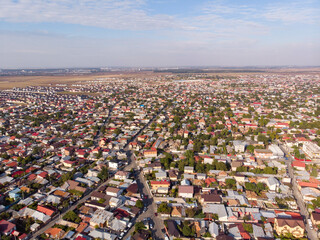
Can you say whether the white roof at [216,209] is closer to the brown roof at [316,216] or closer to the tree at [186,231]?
the tree at [186,231]

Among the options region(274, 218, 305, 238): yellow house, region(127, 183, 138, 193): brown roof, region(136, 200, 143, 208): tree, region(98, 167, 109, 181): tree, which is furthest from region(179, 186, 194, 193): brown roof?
region(98, 167, 109, 181): tree

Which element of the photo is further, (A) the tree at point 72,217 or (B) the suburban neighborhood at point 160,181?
(A) the tree at point 72,217

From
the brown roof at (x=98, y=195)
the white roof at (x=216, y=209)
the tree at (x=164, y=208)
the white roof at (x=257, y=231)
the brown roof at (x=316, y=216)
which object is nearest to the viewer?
the white roof at (x=257, y=231)

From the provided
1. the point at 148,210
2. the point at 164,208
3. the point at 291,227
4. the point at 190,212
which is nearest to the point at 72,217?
the point at 148,210

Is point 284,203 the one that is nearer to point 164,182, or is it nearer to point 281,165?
point 281,165

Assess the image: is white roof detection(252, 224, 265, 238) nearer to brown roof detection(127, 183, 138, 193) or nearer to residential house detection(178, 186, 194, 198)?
residential house detection(178, 186, 194, 198)

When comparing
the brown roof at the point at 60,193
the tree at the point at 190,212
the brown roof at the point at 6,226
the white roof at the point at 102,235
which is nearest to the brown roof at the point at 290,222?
the tree at the point at 190,212

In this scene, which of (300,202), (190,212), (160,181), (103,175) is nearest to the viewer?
(190,212)

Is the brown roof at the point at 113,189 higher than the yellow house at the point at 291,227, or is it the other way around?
the brown roof at the point at 113,189

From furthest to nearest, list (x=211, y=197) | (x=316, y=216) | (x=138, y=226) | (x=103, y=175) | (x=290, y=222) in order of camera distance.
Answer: (x=103, y=175), (x=211, y=197), (x=316, y=216), (x=138, y=226), (x=290, y=222)

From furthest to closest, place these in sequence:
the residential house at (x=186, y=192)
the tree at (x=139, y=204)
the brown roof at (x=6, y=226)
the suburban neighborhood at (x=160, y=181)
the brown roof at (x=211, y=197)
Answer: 1. the residential house at (x=186, y=192)
2. the brown roof at (x=211, y=197)
3. the tree at (x=139, y=204)
4. the suburban neighborhood at (x=160, y=181)
5. the brown roof at (x=6, y=226)

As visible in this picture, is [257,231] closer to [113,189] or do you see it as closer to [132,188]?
[132,188]

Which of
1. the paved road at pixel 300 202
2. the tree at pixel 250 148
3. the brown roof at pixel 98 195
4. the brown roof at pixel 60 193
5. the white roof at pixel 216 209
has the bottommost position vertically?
the paved road at pixel 300 202
